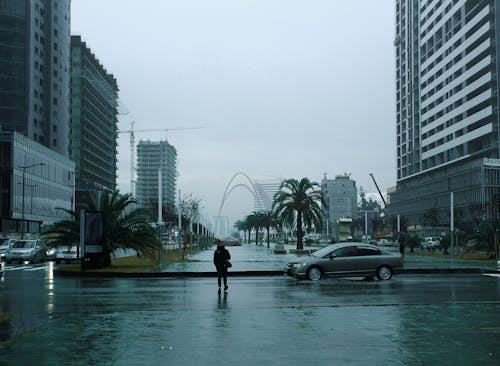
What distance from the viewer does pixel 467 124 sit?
103 metres

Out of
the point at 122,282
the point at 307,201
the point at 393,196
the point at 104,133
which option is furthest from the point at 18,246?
the point at 104,133

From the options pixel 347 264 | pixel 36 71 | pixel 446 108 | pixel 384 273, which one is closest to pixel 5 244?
pixel 347 264

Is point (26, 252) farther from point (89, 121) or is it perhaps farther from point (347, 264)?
point (89, 121)

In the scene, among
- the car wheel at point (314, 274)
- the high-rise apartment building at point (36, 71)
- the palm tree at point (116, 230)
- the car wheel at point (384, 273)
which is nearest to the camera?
the car wheel at point (314, 274)

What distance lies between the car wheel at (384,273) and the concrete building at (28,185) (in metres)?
57.2

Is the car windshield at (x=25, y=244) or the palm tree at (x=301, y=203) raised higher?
the palm tree at (x=301, y=203)

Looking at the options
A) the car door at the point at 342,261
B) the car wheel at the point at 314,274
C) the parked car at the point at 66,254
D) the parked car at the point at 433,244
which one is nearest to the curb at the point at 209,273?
the car door at the point at 342,261

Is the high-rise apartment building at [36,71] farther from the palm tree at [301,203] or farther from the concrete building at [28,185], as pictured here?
the palm tree at [301,203]

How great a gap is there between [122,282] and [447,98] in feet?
320

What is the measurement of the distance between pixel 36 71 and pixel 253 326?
111 meters

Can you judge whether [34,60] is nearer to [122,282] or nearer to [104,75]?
[104,75]

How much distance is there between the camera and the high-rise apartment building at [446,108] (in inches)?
3787

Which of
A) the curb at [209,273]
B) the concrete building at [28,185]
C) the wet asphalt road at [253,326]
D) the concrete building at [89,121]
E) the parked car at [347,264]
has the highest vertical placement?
the concrete building at [89,121]

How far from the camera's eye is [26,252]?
145 feet
